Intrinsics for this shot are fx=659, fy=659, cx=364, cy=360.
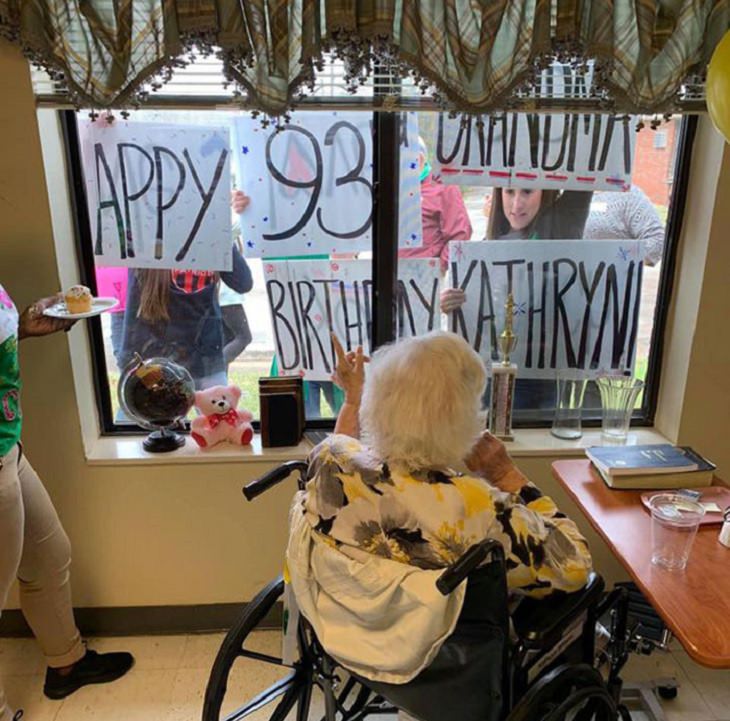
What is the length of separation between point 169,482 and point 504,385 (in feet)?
3.50

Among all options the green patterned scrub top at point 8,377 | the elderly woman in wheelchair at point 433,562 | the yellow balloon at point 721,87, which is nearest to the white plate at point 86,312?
the green patterned scrub top at point 8,377

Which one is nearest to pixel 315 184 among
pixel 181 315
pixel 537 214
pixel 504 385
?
pixel 181 315

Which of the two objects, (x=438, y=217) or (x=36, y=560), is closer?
(x=36, y=560)

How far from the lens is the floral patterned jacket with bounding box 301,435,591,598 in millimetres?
1156

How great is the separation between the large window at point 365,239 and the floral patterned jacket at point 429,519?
0.90 meters

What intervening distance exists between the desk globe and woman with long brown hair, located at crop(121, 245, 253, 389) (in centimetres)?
10

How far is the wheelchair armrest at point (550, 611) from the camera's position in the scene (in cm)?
124

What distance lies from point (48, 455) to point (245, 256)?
2.75 ft

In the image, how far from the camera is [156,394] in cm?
192

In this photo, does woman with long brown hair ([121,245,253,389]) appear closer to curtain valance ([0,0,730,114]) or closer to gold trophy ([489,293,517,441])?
curtain valance ([0,0,730,114])

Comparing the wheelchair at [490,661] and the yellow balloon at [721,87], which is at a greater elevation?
the yellow balloon at [721,87]

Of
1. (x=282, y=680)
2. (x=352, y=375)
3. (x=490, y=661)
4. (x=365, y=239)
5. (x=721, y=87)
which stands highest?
(x=721, y=87)

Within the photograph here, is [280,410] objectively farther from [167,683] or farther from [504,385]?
[167,683]

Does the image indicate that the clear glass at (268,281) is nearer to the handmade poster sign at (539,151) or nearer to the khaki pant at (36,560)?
the handmade poster sign at (539,151)
